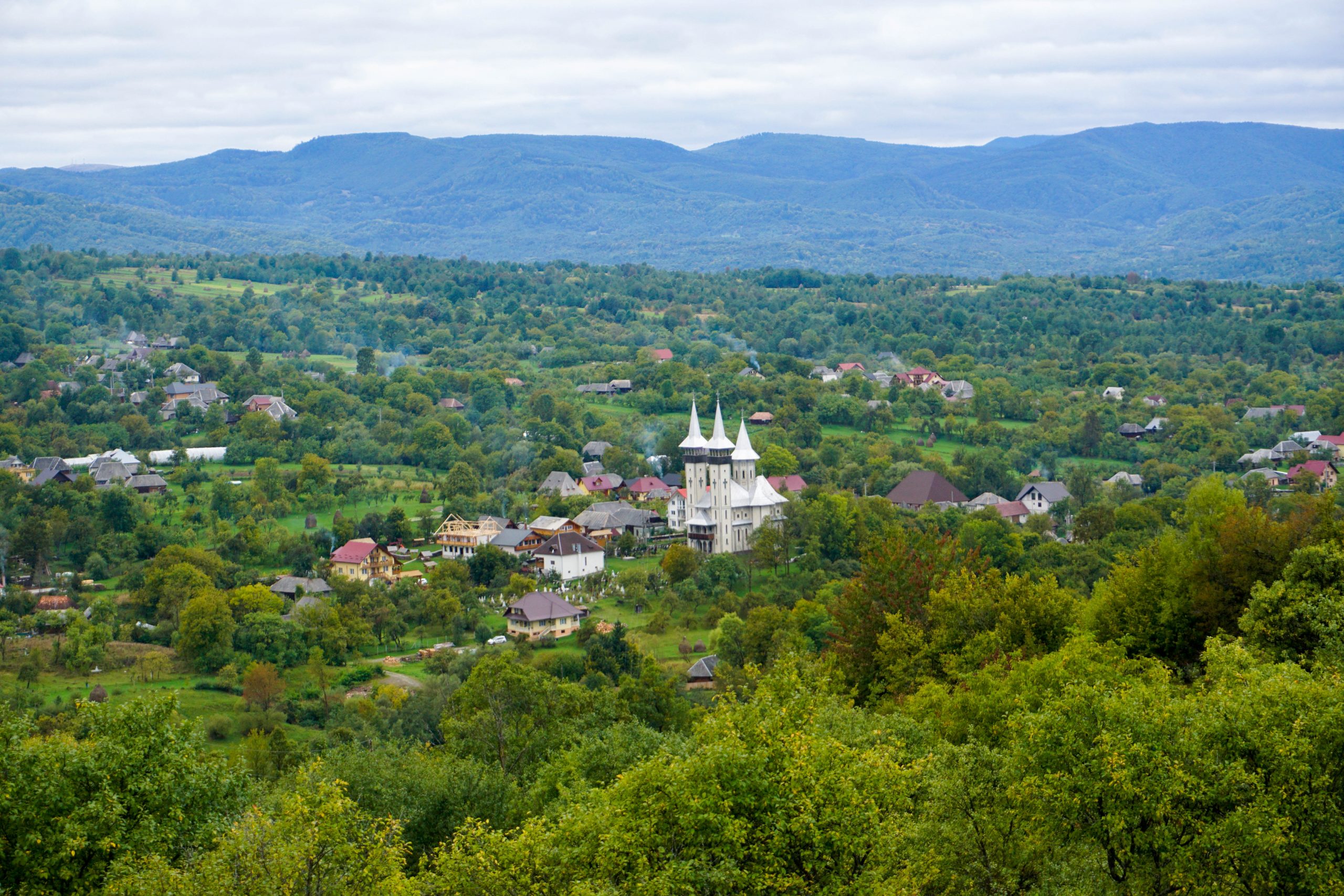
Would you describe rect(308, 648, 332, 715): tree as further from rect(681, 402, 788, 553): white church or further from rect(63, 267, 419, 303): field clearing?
rect(63, 267, 419, 303): field clearing

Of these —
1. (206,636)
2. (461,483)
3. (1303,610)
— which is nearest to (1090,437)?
(461,483)

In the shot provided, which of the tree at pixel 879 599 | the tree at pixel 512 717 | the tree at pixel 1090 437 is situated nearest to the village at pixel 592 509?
the tree at pixel 1090 437

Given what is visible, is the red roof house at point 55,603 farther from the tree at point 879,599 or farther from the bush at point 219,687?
the tree at point 879,599

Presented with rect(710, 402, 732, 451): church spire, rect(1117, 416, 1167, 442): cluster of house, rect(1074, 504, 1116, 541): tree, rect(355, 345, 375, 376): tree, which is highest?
rect(710, 402, 732, 451): church spire

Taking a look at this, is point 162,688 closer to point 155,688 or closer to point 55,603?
point 155,688

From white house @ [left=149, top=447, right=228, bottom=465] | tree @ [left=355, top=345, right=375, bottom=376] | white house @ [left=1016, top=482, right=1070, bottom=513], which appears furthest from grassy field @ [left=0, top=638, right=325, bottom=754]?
tree @ [left=355, top=345, right=375, bottom=376]

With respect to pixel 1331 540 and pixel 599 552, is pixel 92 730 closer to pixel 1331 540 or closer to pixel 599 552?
pixel 1331 540
